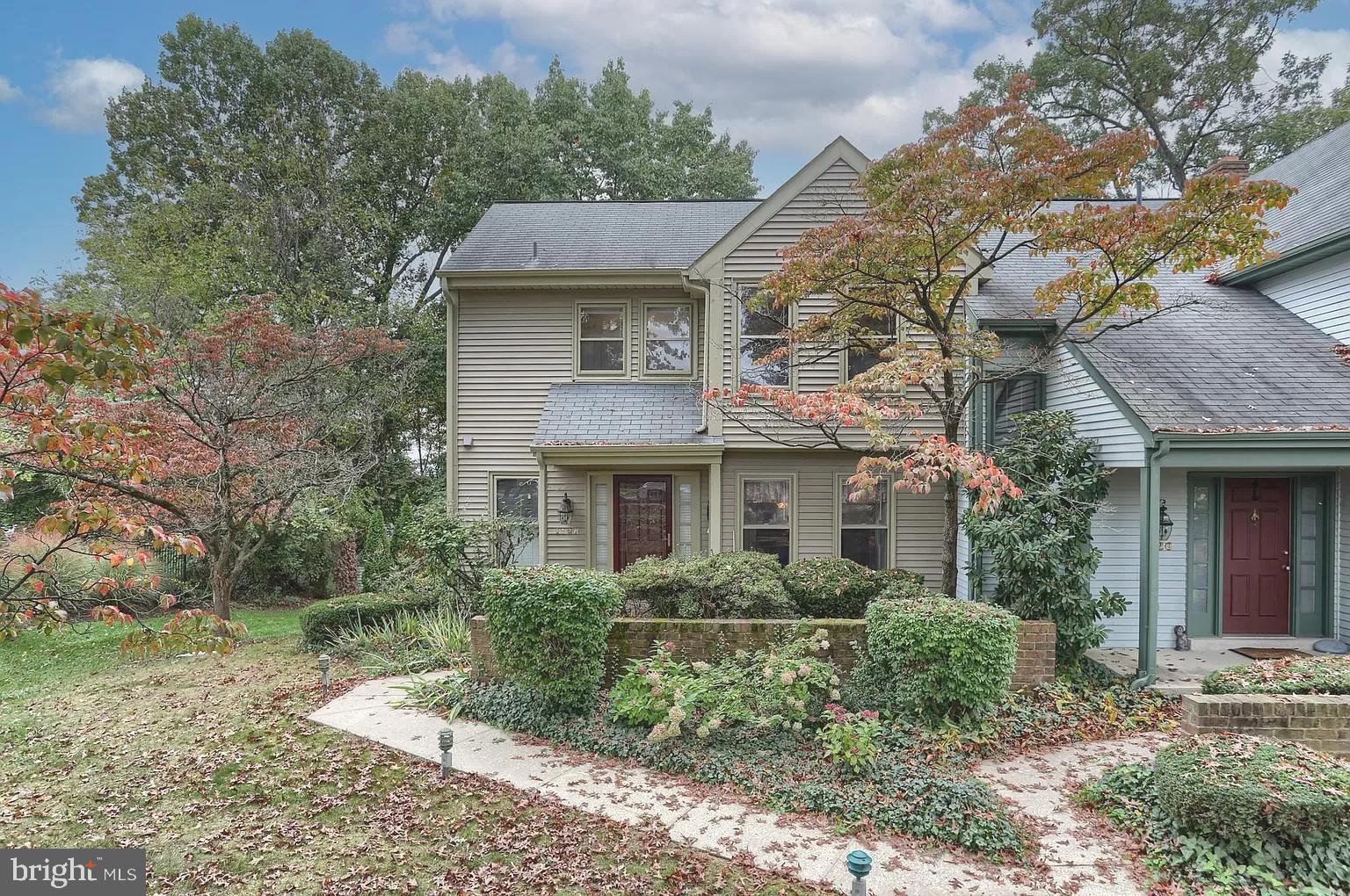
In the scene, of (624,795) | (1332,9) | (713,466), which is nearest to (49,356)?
(624,795)

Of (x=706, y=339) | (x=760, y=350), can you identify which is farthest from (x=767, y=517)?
(x=706, y=339)

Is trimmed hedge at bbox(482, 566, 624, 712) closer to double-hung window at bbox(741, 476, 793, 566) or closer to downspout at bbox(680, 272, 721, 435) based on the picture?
downspout at bbox(680, 272, 721, 435)

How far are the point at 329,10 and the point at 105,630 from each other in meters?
11.4

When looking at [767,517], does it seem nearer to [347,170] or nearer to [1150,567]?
[1150,567]

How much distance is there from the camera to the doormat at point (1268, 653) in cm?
718

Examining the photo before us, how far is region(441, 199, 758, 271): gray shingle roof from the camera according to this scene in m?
10.8

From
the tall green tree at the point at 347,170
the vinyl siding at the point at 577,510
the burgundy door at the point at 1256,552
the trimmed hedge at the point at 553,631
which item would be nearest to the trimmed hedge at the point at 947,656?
the trimmed hedge at the point at 553,631

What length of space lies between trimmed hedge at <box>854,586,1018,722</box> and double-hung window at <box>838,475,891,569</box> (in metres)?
3.90

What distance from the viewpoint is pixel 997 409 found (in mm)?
9578

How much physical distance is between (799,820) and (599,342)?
325 inches

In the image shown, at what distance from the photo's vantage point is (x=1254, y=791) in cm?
376

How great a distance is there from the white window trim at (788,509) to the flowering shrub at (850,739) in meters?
4.47

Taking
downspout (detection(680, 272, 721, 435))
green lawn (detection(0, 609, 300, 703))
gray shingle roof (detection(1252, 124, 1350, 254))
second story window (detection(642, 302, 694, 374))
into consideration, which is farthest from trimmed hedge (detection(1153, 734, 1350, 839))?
green lawn (detection(0, 609, 300, 703))

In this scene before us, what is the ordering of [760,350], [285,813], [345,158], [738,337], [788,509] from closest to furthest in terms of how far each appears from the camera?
[285,813]
[738,337]
[760,350]
[788,509]
[345,158]
